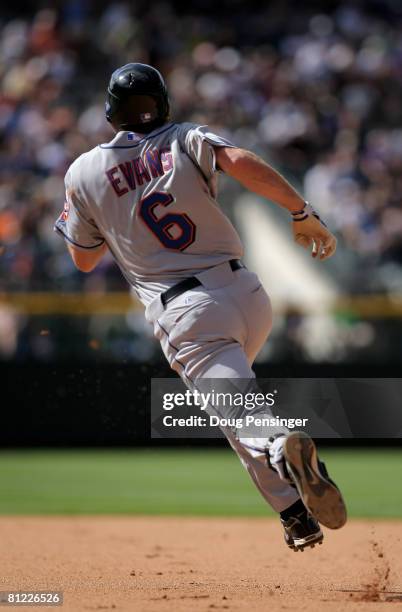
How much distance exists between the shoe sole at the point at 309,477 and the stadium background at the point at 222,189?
4.13m

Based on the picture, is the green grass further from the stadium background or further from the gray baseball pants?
the gray baseball pants

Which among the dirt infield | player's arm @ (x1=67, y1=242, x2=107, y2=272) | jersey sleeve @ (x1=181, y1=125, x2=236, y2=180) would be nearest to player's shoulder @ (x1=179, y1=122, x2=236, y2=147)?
jersey sleeve @ (x1=181, y1=125, x2=236, y2=180)

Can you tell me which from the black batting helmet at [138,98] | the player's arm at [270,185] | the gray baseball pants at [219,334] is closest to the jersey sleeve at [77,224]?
the black batting helmet at [138,98]

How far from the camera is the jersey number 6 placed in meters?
4.38

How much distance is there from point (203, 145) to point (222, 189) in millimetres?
7875

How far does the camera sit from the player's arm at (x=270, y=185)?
4.18m

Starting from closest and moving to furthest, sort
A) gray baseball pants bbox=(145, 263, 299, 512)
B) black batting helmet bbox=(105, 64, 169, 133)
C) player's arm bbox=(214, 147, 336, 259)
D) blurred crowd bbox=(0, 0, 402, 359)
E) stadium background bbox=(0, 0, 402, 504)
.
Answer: player's arm bbox=(214, 147, 336, 259)
gray baseball pants bbox=(145, 263, 299, 512)
black batting helmet bbox=(105, 64, 169, 133)
stadium background bbox=(0, 0, 402, 504)
blurred crowd bbox=(0, 0, 402, 359)

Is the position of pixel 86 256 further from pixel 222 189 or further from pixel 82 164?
pixel 222 189

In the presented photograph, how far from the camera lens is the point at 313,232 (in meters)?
4.36

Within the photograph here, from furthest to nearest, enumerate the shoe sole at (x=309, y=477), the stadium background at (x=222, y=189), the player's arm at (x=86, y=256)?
1. the stadium background at (x=222, y=189)
2. the player's arm at (x=86, y=256)
3. the shoe sole at (x=309, y=477)

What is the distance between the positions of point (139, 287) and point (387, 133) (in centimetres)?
999

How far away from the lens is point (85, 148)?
42.7 feet

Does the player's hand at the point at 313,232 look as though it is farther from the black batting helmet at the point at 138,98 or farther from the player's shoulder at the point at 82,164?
the player's shoulder at the point at 82,164

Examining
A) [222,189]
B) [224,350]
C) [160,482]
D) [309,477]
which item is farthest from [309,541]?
[222,189]
